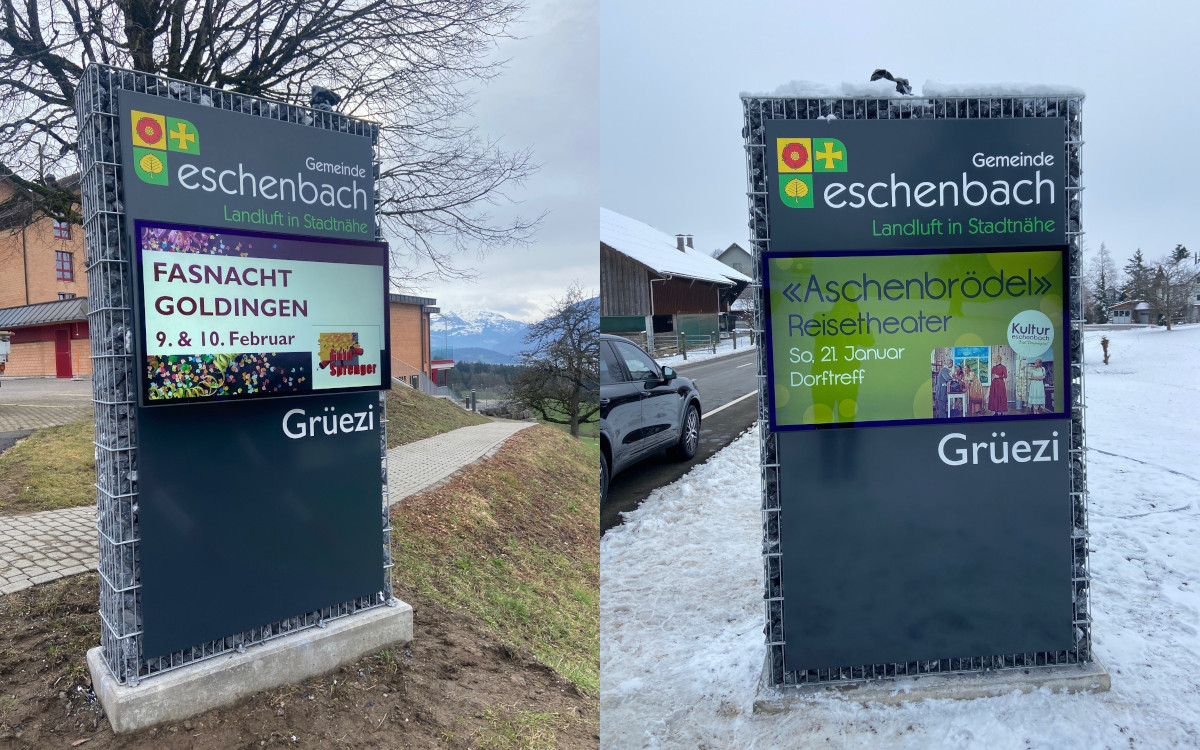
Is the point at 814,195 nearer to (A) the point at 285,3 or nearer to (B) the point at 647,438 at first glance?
(B) the point at 647,438

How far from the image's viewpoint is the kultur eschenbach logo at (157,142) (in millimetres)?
3400

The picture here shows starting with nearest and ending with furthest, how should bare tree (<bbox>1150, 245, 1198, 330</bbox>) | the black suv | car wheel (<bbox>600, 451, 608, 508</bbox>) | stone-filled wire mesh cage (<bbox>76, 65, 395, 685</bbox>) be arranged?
stone-filled wire mesh cage (<bbox>76, 65, 395, 685</bbox>), the black suv, car wheel (<bbox>600, 451, 608, 508</bbox>), bare tree (<bbox>1150, 245, 1198, 330</bbox>)

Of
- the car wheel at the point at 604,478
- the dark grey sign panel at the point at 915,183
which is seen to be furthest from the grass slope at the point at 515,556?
the dark grey sign panel at the point at 915,183

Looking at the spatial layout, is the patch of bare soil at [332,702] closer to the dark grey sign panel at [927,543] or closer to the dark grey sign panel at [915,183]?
the dark grey sign panel at [927,543]

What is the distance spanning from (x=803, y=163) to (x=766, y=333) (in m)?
0.82

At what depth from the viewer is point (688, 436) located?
29.6ft

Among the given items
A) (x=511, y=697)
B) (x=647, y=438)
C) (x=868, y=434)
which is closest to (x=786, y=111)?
(x=868, y=434)

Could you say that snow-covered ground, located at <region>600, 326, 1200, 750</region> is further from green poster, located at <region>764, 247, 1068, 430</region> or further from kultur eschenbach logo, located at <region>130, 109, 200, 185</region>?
kultur eschenbach logo, located at <region>130, 109, 200, 185</region>

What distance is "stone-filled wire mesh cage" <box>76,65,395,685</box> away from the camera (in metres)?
3.36

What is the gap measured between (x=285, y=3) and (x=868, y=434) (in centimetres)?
1019

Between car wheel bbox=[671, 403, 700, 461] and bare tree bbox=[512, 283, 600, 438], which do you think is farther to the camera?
car wheel bbox=[671, 403, 700, 461]

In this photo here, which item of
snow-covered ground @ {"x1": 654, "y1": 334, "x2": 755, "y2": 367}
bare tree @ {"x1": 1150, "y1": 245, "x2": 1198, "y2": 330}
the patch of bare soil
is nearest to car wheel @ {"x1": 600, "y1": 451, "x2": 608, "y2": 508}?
the patch of bare soil

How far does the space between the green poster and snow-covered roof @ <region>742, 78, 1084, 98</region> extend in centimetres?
76

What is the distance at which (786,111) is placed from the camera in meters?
3.48
